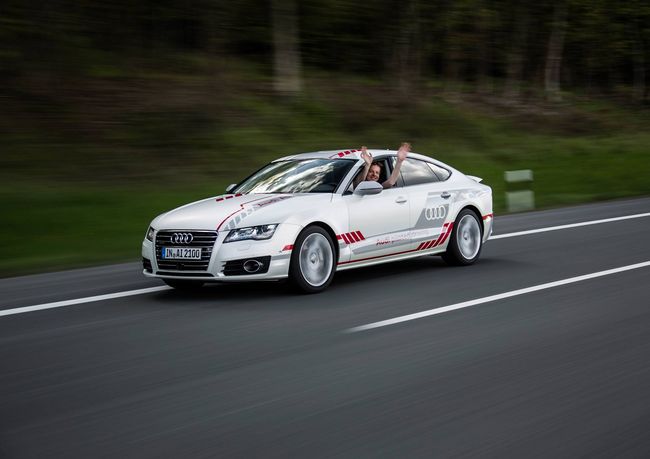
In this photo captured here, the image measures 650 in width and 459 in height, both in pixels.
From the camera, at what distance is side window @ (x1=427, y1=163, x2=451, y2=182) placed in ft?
35.9

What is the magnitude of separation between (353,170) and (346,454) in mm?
5657

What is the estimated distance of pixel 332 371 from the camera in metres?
6.01

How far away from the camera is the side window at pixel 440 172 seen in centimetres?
1094

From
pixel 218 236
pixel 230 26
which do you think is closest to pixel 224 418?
pixel 218 236

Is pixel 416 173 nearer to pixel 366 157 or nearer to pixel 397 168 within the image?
pixel 397 168

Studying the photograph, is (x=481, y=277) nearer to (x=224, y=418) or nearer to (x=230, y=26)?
(x=224, y=418)

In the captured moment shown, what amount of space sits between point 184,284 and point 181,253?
81cm

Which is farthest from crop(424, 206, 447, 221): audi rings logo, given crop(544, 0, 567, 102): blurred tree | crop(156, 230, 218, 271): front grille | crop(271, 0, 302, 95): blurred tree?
crop(544, 0, 567, 102): blurred tree

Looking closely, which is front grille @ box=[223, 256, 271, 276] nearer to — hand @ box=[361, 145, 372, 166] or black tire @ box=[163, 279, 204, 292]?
black tire @ box=[163, 279, 204, 292]

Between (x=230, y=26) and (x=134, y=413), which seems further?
(x=230, y=26)

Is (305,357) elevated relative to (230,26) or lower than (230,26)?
lower

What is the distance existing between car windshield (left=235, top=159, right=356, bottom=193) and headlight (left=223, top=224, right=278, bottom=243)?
A: 104cm

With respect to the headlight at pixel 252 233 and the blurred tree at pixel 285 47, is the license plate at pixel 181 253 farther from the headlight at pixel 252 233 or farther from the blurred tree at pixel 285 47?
the blurred tree at pixel 285 47

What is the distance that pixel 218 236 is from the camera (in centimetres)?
856
